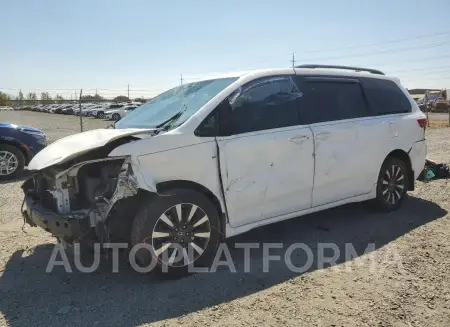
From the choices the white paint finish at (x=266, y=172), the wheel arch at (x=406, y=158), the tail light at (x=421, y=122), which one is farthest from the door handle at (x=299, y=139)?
the tail light at (x=421, y=122)

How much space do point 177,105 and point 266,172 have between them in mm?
1144

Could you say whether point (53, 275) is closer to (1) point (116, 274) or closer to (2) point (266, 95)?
(1) point (116, 274)

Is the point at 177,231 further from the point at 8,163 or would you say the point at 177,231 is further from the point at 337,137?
the point at 8,163

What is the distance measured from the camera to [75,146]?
360 cm

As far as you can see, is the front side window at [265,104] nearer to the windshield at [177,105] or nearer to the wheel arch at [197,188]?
the windshield at [177,105]

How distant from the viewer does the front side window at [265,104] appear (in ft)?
12.8

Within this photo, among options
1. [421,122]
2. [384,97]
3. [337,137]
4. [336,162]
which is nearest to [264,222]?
[336,162]

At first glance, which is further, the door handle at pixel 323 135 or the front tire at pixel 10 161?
the front tire at pixel 10 161

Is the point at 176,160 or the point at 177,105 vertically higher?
the point at 177,105

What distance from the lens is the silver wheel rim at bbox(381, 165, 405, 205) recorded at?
17.1 feet

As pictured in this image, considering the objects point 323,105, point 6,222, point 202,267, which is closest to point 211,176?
point 202,267

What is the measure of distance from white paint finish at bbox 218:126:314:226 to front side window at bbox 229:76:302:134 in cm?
9

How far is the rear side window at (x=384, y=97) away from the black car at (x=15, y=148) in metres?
6.39

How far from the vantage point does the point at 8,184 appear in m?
7.55
